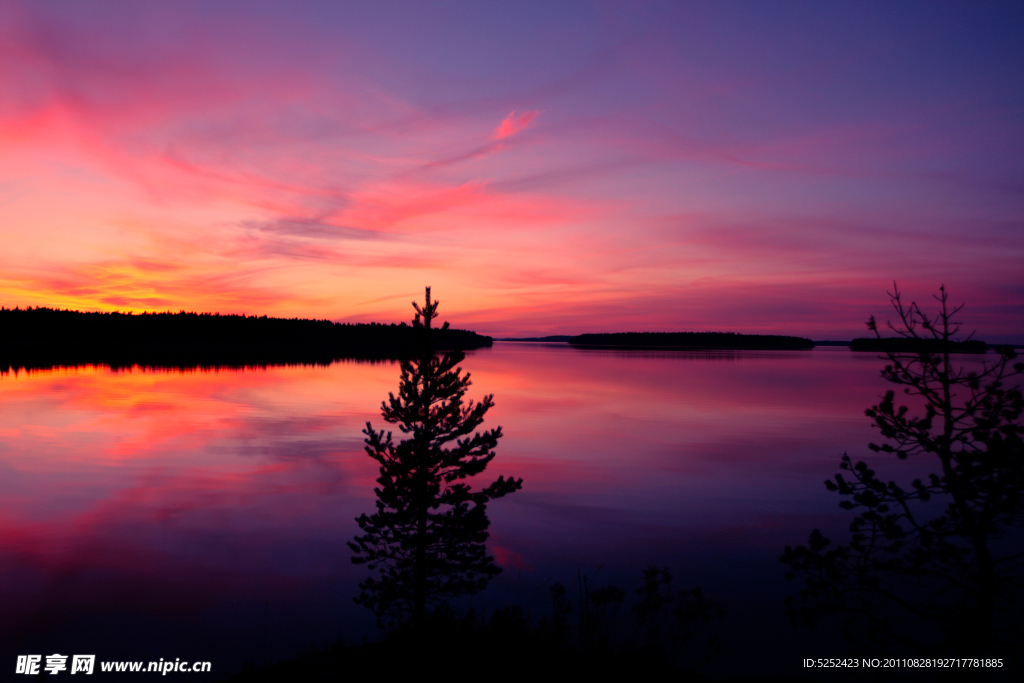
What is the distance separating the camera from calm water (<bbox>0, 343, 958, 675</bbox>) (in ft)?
34.4

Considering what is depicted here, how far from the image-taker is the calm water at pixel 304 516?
10.5m

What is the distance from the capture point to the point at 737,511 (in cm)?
1691

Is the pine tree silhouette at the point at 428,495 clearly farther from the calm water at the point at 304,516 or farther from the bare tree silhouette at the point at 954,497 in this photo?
the bare tree silhouette at the point at 954,497

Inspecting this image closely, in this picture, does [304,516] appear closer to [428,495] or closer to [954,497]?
[428,495]

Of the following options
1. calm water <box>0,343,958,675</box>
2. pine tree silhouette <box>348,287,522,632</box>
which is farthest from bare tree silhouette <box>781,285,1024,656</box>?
pine tree silhouette <box>348,287,522,632</box>

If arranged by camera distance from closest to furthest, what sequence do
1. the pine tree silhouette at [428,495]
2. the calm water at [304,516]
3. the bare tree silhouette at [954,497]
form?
1. the bare tree silhouette at [954,497]
2. the calm water at [304,516]
3. the pine tree silhouette at [428,495]

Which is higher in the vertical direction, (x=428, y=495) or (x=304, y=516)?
(x=428, y=495)

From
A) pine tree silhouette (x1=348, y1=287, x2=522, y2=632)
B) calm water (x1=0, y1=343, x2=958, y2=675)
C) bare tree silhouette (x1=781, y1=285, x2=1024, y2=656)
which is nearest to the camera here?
bare tree silhouette (x1=781, y1=285, x2=1024, y2=656)

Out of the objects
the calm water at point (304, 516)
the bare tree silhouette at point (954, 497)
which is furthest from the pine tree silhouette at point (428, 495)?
the bare tree silhouette at point (954, 497)

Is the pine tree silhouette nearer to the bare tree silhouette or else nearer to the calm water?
the calm water

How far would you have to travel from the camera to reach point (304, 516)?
54.0 ft

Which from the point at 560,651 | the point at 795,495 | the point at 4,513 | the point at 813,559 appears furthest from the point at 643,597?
the point at 4,513

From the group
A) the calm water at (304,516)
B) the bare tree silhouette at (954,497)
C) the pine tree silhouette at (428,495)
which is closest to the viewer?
the bare tree silhouette at (954,497)

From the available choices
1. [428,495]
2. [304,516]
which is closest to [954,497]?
[428,495]
